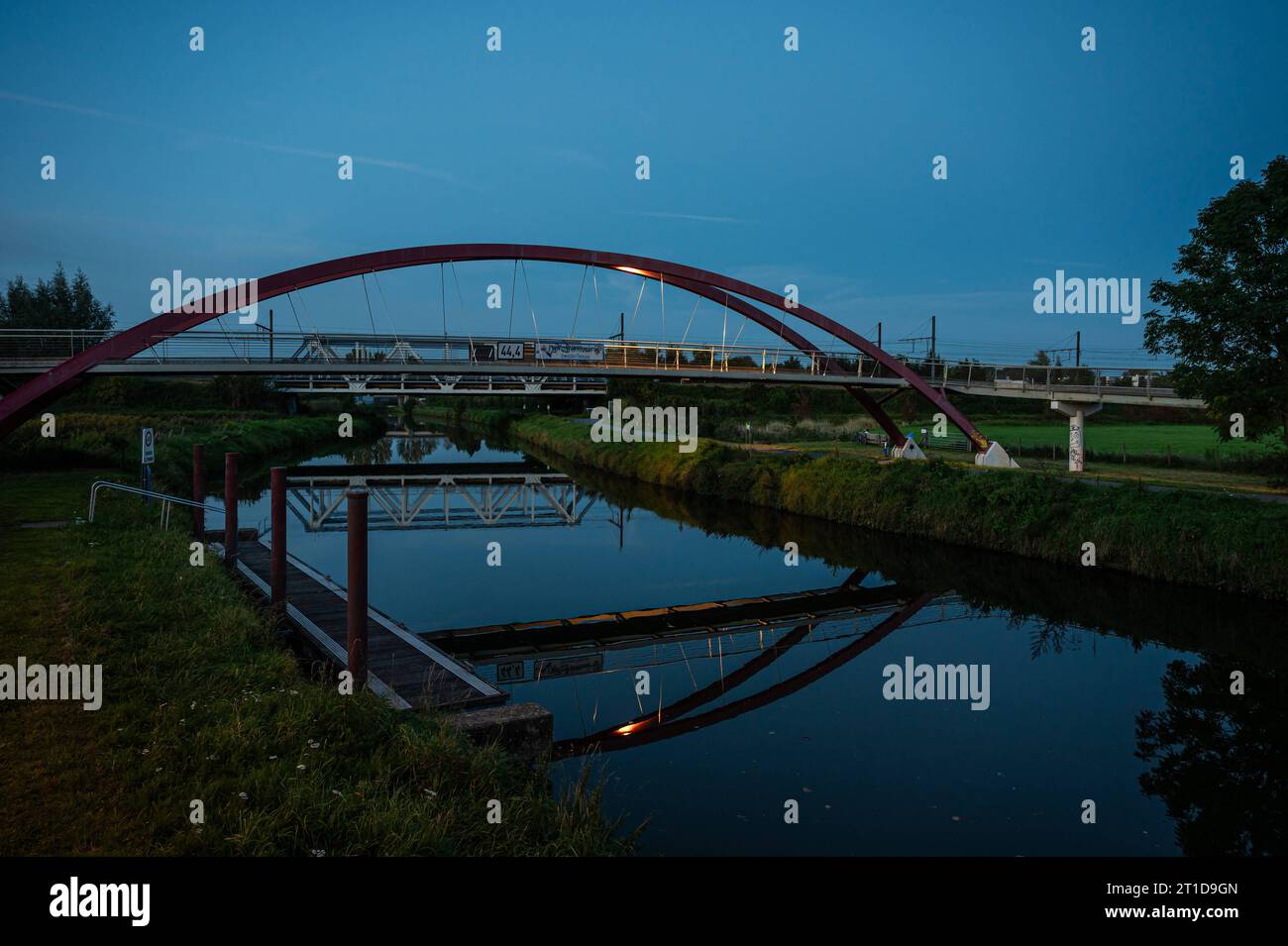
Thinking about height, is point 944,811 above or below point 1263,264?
below

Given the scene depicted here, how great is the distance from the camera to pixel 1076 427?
985 inches

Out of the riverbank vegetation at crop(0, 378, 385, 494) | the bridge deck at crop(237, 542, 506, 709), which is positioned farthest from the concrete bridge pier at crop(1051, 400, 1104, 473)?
the riverbank vegetation at crop(0, 378, 385, 494)

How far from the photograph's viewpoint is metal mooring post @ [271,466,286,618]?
1073 centimetres

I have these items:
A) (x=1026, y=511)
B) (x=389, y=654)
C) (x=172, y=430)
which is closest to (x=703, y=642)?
(x=389, y=654)

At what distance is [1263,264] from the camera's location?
17266 millimetres

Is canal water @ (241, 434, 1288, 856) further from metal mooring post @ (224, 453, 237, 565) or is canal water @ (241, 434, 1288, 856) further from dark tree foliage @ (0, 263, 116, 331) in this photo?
dark tree foliage @ (0, 263, 116, 331)

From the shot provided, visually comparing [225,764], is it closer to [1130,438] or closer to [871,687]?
[871,687]

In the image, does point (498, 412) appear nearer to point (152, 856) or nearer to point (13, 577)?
point (13, 577)

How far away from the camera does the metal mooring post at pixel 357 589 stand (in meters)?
7.85

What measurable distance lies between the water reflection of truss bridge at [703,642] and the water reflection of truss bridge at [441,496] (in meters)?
8.25

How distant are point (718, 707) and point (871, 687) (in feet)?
6.94

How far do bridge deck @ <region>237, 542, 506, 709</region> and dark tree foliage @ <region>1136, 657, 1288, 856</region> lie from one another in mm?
6235
